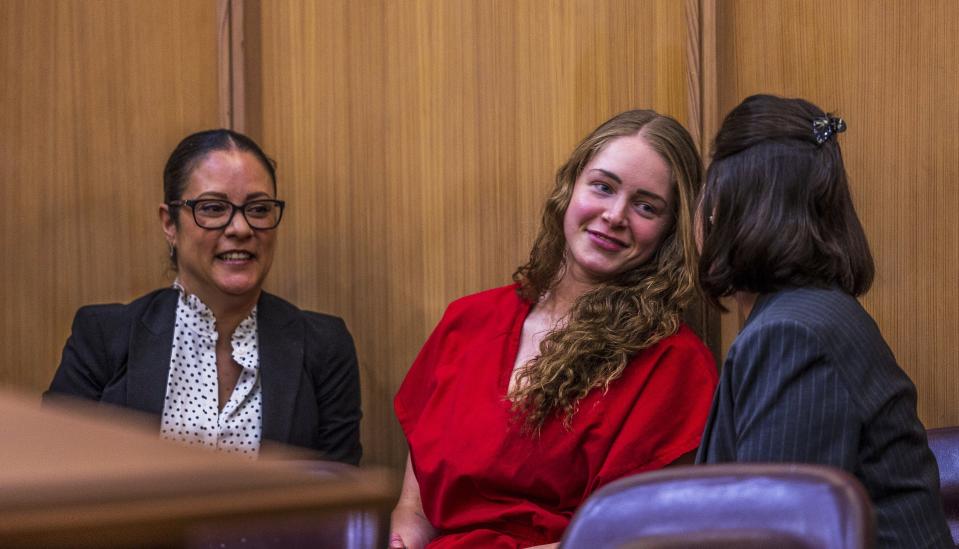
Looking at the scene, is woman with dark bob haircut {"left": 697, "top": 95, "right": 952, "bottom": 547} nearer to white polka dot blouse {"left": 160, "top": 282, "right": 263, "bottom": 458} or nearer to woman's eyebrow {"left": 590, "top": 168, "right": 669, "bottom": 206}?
woman's eyebrow {"left": 590, "top": 168, "right": 669, "bottom": 206}

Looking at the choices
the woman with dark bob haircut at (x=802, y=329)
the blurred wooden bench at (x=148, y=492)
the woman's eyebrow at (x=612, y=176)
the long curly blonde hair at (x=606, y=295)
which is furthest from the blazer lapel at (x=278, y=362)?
the blurred wooden bench at (x=148, y=492)

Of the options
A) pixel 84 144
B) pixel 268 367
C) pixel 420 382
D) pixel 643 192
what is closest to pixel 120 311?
pixel 268 367

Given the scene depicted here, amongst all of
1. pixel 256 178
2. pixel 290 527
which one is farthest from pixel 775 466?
pixel 256 178

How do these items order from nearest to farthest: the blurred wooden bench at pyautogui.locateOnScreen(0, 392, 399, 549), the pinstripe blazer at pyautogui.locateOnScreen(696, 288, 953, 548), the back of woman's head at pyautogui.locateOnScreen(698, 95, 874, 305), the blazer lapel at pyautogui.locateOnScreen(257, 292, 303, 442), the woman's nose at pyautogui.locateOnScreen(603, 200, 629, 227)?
1. the blurred wooden bench at pyautogui.locateOnScreen(0, 392, 399, 549)
2. the pinstripe blazer at pyautogui.locateOnScreen(696, 288, 953, 548)
3. the back of woman's head at pyautogui.locateOnScreen(698, 95, 874, 305)
4. the woman's nose at pyautogui.locateOnScreen(603, 200, 629, 227)
5. the blazer lapel at pyautogui.locateOnScreen(257, 292, 303, 442)

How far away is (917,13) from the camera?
2.41m

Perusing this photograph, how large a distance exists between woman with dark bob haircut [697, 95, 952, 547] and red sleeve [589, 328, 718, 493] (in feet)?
1.09

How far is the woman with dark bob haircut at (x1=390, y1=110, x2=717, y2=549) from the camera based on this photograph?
84.8 inches

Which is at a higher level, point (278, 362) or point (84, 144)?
point (84, 144)

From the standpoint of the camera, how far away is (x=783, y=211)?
1.76 meters

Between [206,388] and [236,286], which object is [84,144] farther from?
[206,388]

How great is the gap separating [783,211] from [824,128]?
156 mm

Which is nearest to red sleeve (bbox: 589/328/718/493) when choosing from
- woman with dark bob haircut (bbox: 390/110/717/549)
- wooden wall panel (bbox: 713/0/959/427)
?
woman with dark bob haircut (bbox: 390/110/717/549)

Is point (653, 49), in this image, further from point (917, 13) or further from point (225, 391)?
point (225, 391)

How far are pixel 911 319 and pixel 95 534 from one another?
2182 mm
